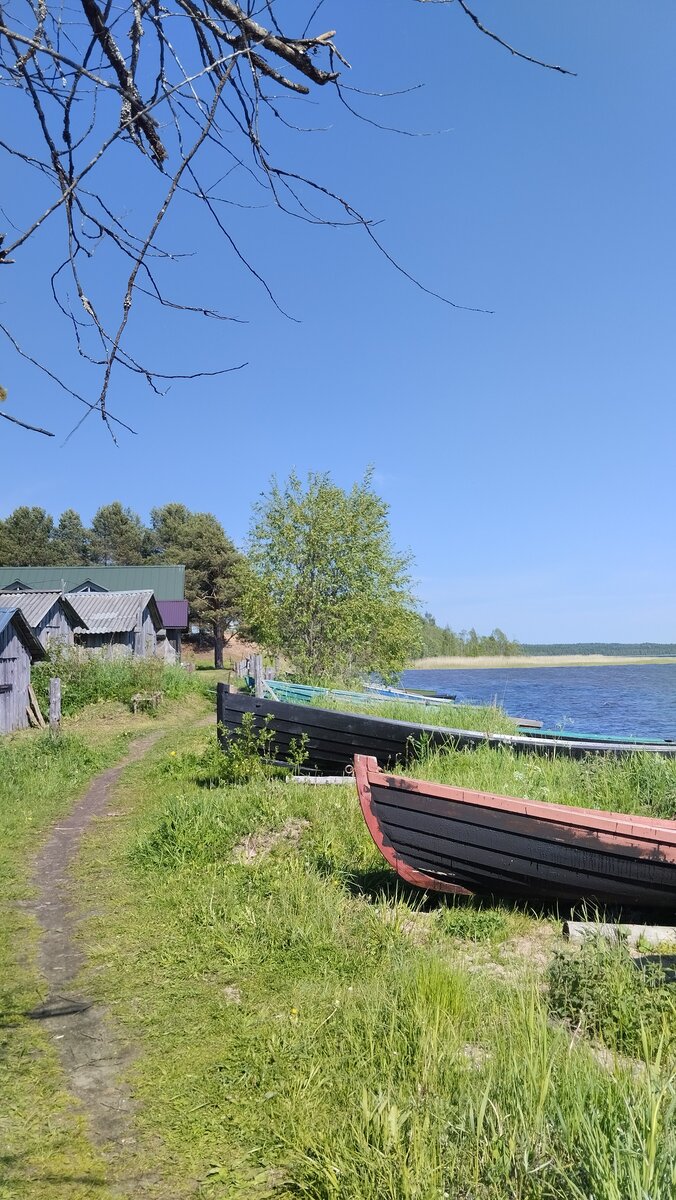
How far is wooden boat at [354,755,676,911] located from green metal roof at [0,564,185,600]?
135 feet

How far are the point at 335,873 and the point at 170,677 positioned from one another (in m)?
20.4

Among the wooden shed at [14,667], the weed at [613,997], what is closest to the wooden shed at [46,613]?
the wooden shed at [14,667]

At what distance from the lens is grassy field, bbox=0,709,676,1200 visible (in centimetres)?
269

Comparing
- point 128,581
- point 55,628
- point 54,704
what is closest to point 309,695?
point 54,704

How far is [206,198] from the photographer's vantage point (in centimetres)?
241

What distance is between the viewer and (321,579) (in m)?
27.4

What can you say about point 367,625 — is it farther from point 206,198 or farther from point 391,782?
point 206,198

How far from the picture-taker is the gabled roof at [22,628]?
1858 cm

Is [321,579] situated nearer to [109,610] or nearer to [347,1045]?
[109,610]

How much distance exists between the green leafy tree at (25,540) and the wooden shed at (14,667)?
5138 centimetres

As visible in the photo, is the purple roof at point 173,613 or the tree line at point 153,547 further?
the tree line at point 153,547

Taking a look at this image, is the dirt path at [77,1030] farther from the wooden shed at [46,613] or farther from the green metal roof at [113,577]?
the green metal roof at [113,577]

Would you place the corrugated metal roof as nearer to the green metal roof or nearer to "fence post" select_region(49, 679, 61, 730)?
the green metal roof

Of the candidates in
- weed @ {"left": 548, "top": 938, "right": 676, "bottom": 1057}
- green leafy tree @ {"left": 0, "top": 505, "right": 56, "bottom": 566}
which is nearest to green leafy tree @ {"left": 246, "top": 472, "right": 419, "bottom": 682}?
weed @ {"left": 548, "top": 938, "right": 676, "bottom": 1057}
